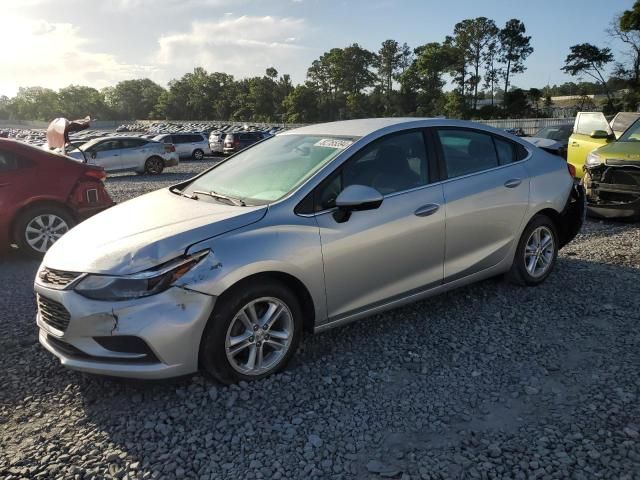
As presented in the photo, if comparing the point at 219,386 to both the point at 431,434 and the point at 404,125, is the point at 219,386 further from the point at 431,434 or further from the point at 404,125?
the point at 404,125

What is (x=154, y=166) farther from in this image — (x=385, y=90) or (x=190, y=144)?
(x=385, y=90)

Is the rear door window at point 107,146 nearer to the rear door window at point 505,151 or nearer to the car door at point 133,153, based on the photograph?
the car door at point 133,153

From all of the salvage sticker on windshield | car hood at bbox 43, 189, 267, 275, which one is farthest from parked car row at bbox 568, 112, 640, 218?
car hood at bbox 43, 189, 267, 275

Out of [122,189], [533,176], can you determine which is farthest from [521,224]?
[122,189]

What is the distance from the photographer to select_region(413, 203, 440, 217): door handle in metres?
3.78

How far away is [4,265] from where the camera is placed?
6.21 m

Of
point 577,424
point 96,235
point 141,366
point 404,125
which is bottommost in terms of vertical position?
point 577,424

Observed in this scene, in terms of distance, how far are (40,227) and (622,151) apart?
26.8 feet

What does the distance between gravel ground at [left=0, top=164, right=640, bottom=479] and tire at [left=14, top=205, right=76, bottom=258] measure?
2.36m

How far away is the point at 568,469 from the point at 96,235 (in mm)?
3017

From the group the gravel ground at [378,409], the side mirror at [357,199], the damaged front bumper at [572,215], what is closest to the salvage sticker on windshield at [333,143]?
the side mirror at [357,199]

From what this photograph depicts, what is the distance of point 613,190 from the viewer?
7.58m

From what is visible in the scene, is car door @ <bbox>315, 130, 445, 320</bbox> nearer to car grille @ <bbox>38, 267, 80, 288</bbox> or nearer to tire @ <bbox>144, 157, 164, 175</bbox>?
car grille @ <bbox>38, 267, 80, 288</bbox>

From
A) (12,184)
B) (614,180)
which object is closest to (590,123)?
(614,180)
